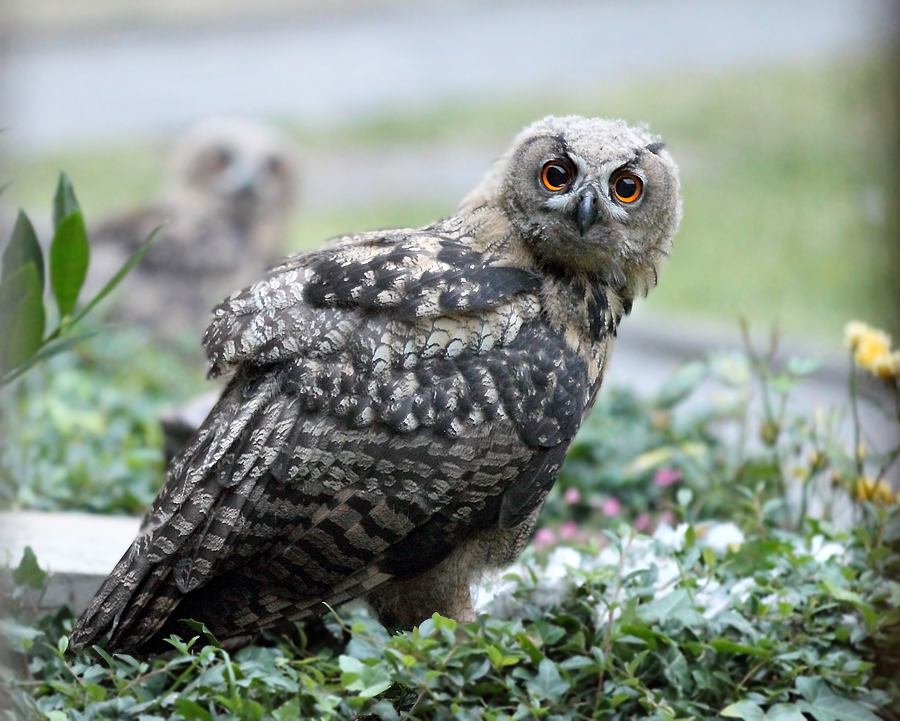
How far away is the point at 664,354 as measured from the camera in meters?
8.32

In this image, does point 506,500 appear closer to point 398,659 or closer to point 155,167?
point 398,659

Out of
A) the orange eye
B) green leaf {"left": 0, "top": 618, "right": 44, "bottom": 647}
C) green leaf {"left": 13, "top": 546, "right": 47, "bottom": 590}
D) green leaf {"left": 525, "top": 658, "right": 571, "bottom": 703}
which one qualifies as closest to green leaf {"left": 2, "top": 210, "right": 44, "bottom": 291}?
green leaf {"left": 13, "top": 546, "right": 47, "bottom": 590}

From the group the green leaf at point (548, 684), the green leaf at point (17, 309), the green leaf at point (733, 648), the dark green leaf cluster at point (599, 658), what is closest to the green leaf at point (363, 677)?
the dark green leaf cluster at point (599, 658)

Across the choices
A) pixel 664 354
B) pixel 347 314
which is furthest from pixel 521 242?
pixel 664 354

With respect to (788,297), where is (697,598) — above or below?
below

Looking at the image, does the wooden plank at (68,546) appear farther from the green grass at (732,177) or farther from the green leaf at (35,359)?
the green grass at (732,177)

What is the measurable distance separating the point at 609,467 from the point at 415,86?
451 inches

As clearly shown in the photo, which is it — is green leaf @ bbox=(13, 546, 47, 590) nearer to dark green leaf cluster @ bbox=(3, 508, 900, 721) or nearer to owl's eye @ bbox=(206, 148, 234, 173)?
dark green leaf cluster @ bbox=(3, 508, 900, 721)

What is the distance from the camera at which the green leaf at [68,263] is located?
322cm

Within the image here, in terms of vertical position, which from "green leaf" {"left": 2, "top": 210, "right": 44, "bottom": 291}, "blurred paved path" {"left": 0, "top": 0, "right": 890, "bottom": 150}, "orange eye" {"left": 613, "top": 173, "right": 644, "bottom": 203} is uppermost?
"blurred paved path" {"left": 0, "top": 0, "right": 890, "bottom": 150}

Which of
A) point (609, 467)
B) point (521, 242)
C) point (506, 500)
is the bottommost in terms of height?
point (609, 467)

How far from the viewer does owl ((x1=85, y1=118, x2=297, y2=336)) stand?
7.58 metres

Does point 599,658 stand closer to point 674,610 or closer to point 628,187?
point 674,610

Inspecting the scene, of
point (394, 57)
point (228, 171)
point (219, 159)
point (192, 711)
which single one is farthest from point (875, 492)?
point (394, 57)
